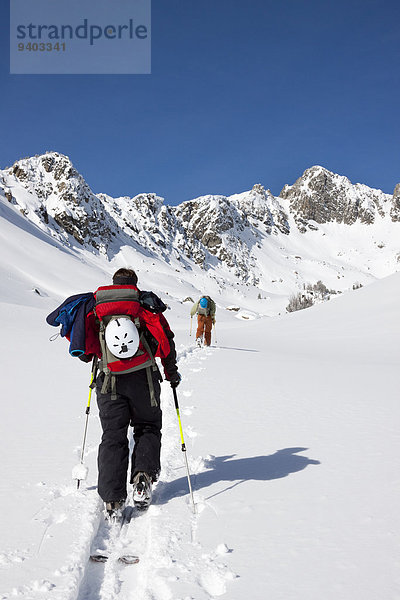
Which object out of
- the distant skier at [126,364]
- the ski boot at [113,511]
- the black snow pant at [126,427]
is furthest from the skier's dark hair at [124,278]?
the ski boot at [113,511]

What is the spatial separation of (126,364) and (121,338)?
0.84ft

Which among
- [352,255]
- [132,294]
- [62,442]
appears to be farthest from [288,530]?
[352,255]

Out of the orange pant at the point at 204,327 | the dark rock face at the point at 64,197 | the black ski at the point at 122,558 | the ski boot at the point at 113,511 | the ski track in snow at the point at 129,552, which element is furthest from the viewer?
the dark rock face at the point at 64,197

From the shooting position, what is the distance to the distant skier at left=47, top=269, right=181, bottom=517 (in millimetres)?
3330

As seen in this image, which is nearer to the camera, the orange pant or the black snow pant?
the black snow pant

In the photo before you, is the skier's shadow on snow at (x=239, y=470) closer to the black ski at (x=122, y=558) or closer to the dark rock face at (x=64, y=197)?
the black ski at (x=122, y=558)

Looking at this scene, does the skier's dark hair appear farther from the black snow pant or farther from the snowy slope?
the snowy slope

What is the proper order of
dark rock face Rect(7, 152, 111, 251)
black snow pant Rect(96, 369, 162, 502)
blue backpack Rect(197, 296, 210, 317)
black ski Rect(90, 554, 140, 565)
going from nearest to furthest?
black ski Rect(90, 554, 140, 565)
black snow pant Rect(96, 369, 162, 502)
blue backpack Rect(197, 296, 210, 317)
dark rock face Rect(7, 152, 111, 251)

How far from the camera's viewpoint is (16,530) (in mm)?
2791

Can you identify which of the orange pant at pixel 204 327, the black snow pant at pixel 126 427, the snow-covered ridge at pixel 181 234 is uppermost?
the snow-covered ridge at pixel 181 234

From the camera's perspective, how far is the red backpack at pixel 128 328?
3.41 meters

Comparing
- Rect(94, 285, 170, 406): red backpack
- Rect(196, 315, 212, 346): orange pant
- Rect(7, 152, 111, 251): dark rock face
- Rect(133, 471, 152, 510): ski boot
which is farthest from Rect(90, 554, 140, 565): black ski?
Rect(7, 152, 111, 251): dark rock face

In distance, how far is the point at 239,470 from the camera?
403 cm

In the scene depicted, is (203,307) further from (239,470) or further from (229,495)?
(229,495)
